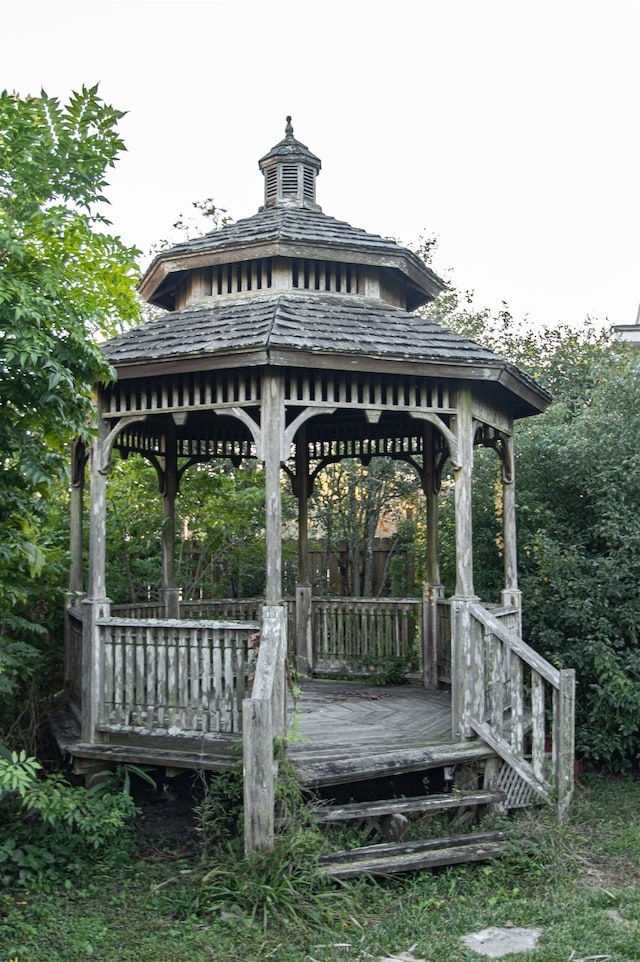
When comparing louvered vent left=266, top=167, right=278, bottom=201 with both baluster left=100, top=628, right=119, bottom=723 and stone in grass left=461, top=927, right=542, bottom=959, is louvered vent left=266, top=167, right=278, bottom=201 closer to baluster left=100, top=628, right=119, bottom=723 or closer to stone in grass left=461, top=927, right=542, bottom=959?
baluster left=100, top=628, right=119, bottom=723

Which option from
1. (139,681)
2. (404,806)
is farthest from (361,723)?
(139,681)

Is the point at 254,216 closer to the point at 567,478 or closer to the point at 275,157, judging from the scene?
the point at 275,157

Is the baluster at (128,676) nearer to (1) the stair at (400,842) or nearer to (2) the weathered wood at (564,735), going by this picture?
(1) the stair at (400,842)

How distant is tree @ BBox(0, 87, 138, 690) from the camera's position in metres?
4.98

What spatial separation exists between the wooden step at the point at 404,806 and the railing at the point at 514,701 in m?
0.37

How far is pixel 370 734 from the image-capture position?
24.9 feet

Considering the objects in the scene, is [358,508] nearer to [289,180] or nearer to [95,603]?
[289,180]

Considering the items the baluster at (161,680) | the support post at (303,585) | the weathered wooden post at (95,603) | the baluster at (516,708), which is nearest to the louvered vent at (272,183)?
the support post at (303,585)

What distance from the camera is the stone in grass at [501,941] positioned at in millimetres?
5008

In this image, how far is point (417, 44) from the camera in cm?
1049

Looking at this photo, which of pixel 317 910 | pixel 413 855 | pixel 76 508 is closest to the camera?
pixel 317 910

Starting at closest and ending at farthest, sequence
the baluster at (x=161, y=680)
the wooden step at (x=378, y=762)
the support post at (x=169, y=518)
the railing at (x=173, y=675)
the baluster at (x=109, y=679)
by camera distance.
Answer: the wooden step at (x=378, y=762) < the railing at (x=173, y=675) < the baluster at (x=161, y=680) < the baluster at (x=109, y=679) < the support post at (x=169, y=518)

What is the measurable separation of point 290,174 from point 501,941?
322 inches

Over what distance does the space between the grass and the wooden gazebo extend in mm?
463
